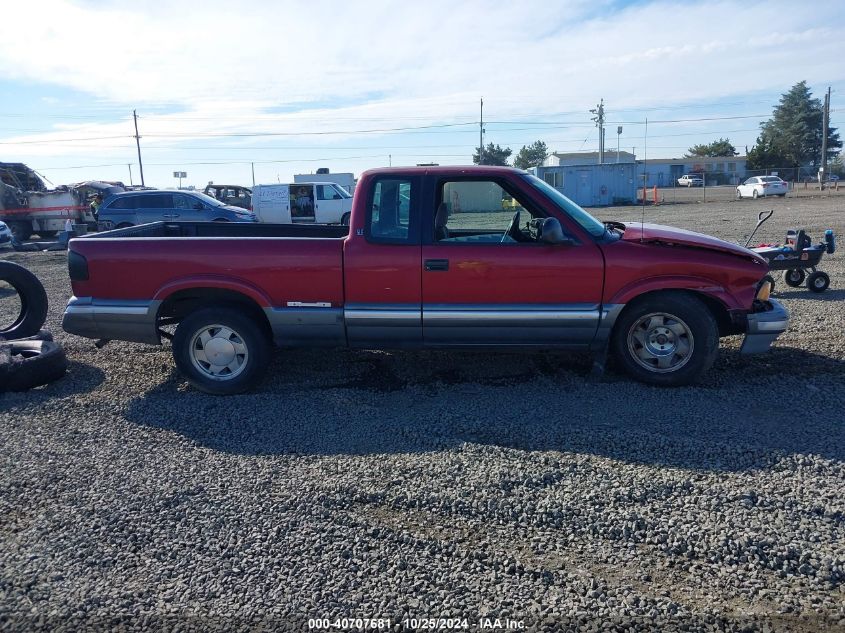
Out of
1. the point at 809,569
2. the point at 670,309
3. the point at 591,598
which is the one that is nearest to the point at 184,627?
the point at 591,598

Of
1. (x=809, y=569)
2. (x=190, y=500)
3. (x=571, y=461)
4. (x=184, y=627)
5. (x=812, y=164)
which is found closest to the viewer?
(x=184, y=627)

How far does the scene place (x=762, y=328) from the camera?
5.70 metres

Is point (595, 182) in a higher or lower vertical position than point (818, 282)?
higher

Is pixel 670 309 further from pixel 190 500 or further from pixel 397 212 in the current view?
pixel 190 500

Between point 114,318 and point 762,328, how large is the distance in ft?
18.2

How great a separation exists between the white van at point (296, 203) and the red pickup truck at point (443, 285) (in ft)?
67.9

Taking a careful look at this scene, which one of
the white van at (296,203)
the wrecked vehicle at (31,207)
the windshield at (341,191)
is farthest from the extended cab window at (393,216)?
the wrecked vehicle at (31,207)

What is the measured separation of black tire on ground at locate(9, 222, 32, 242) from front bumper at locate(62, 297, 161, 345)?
23.7 meters

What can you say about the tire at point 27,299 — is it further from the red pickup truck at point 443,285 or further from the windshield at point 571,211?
the windshield at point 571,211

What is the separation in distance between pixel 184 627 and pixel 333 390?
311 cm

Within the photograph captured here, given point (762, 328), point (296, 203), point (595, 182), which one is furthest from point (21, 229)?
point (595, 182)

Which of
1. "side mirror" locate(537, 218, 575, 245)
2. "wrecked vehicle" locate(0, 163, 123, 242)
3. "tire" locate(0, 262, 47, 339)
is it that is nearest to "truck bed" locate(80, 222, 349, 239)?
"tire" locate(0, 262, 47, 339)

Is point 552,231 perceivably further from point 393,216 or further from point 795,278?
point 795,278

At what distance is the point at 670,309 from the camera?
5.62m
